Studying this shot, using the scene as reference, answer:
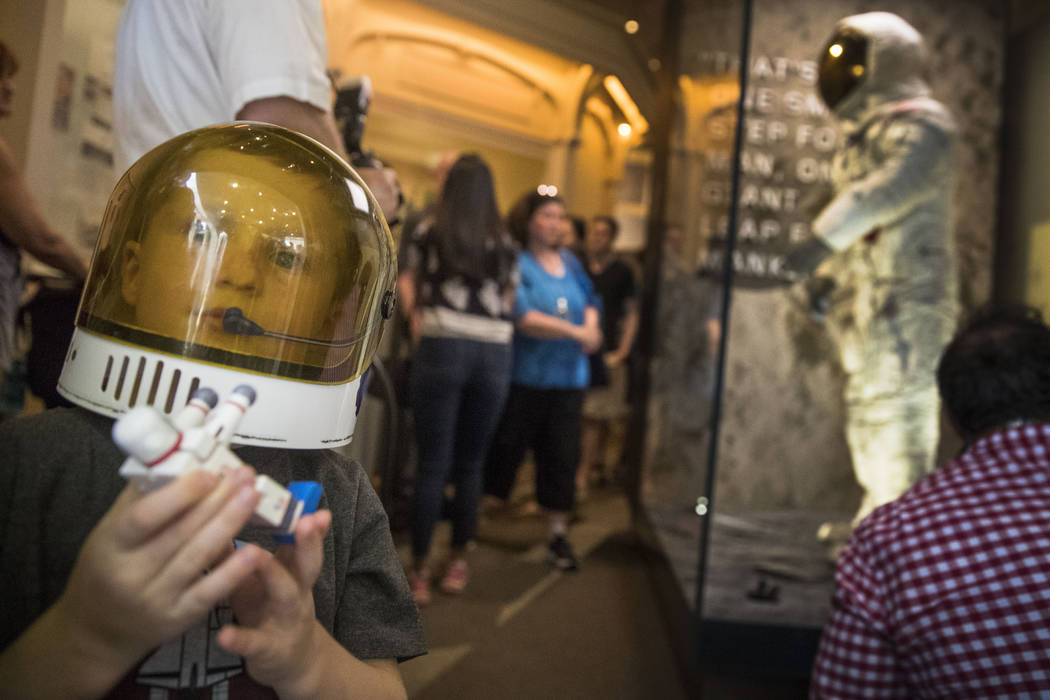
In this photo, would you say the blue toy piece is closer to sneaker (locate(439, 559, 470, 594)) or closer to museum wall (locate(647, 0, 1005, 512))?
museum wall (locate(647, 0, 1005, 512))

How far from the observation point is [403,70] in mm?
1932

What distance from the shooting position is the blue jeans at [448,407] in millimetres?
2289

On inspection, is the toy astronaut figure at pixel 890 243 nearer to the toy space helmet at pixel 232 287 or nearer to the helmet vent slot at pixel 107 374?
the toy space helmet at pixel 232 287

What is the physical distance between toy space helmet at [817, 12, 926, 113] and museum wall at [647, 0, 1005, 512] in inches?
3.9

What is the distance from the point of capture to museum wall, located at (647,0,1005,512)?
2146 mm

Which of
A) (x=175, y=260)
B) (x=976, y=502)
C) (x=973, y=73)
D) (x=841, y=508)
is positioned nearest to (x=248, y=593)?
(x=175, y=260)

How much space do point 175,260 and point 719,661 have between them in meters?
1.60

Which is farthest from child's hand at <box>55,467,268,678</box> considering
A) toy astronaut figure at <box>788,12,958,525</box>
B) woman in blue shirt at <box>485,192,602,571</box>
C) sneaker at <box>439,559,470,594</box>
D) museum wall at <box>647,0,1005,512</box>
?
woman in blue shirt at <box>485,192,602,571</box>

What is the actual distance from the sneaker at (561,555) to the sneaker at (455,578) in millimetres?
424

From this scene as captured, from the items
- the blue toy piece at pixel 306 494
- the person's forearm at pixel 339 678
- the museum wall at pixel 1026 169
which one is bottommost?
the person's forearm at pixel 339 678

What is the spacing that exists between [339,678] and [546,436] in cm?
238

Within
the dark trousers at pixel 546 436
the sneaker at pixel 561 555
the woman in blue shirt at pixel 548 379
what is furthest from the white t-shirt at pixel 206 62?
the sneaker at pixel 561 555

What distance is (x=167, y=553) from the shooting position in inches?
15.6

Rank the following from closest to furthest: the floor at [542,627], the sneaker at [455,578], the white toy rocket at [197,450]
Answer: the white toy rocket at [197,450] → the floor at [542,627] → the sneaker at [455,578]
